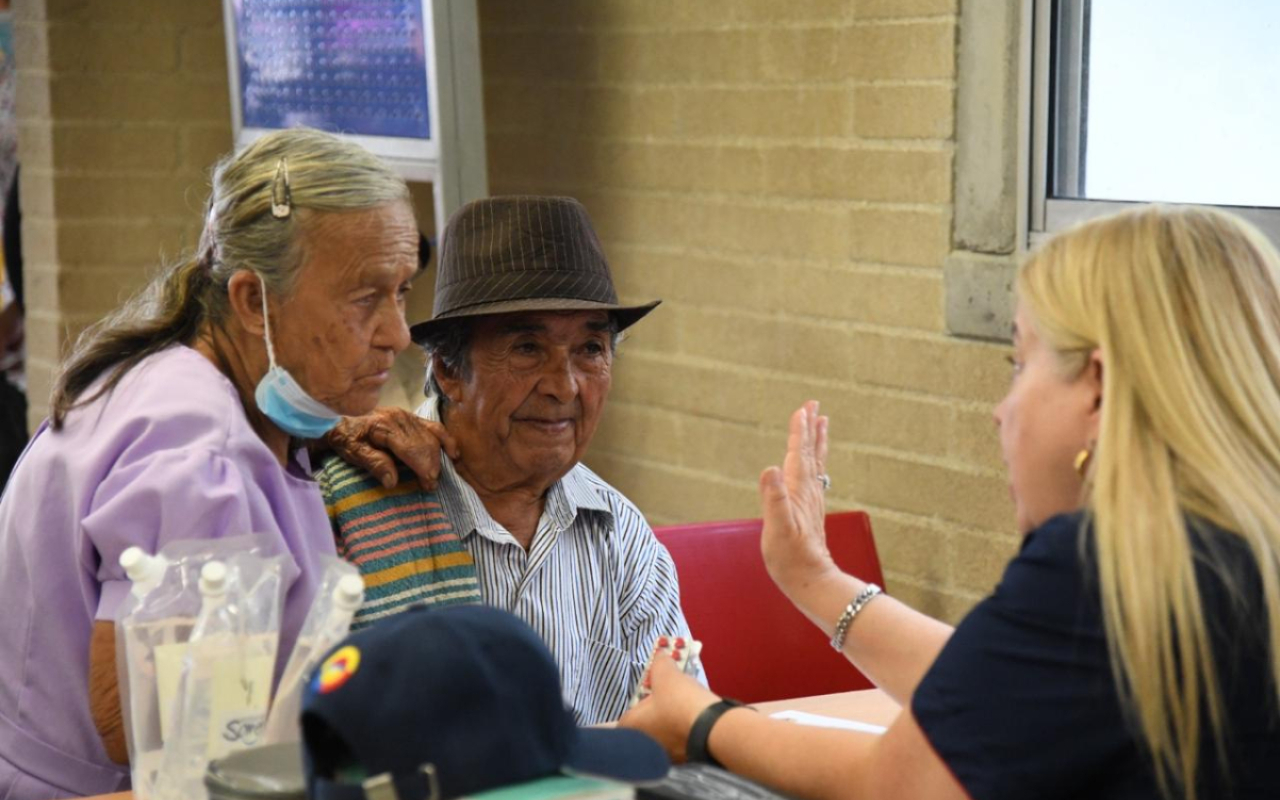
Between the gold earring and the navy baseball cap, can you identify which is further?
the gold earring

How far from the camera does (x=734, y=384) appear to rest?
396cm

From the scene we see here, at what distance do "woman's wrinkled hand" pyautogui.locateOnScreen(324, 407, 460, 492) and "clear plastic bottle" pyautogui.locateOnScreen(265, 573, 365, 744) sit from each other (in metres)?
0.66

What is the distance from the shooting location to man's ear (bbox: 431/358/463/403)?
254 centimetres

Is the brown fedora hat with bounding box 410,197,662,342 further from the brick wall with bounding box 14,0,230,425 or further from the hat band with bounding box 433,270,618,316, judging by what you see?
Answer: the brick wall with bounding box 14,0,230,425

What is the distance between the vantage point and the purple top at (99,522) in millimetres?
1813

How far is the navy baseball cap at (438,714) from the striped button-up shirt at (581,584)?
39.8 inches

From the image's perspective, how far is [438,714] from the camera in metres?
1.35

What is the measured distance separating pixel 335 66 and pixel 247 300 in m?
2.06

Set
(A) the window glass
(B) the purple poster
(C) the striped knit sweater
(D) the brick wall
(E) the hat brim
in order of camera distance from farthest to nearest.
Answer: (D) the brick wall → (B) the purple poster → (A) the window glass → (E) the hat brim → (C) the striped knit sweater

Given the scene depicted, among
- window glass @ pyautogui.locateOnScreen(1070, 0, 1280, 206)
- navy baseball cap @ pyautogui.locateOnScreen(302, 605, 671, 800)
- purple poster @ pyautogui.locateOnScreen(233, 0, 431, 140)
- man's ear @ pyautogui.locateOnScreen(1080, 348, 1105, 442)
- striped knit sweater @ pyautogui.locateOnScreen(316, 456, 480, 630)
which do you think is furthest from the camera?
purple poster @ pyautogui.locateOnScreen(233, 0, 431, 140)

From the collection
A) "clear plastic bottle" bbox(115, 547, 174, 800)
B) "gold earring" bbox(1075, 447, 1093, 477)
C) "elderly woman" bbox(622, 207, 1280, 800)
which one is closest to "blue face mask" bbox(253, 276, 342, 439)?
"clear plastic bottle" bbox(115, 547, 174, 800)

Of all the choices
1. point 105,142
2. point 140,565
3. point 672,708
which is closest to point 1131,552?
point 672,708

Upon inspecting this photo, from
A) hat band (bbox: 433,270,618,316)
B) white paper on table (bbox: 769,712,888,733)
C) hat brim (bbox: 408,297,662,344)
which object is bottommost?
white paper on table (bbox: 769,712,888,733)

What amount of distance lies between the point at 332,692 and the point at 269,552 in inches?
17.6
